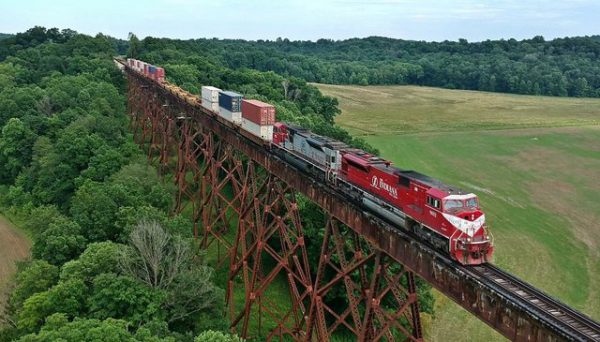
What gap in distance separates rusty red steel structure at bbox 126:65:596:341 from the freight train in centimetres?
91

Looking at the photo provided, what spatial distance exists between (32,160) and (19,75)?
1732 inches

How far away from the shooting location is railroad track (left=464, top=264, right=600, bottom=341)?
1366 centimetres

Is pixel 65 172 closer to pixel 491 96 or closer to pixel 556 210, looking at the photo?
pixel 556 210

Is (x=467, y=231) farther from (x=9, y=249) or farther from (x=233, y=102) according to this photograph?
(x=9, y=249)

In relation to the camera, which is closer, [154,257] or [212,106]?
[154,257]

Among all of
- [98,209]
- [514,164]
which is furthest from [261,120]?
[514,164]

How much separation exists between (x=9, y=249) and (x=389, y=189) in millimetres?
36747

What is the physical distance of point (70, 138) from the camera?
164 ft

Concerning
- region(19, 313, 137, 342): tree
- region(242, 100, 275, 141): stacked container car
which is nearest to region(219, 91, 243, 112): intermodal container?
region(242, 100, 275, 141): stacked container car

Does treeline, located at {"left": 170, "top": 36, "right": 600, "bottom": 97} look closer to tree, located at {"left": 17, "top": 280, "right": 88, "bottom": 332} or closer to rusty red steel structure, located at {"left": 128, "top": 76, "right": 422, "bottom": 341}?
rusty red steel structure, located at {"left": 128, "top": 76, "right": 422, "bottom": 341}

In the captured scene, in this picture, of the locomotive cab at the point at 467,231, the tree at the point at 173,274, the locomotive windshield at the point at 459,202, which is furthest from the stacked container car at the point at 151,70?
the locomotive cab at the point at 467,231

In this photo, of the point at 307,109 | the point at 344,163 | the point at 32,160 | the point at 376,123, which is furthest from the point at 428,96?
the point at 344,163

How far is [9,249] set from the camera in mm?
43438

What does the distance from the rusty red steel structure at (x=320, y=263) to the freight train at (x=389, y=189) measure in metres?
0.91
